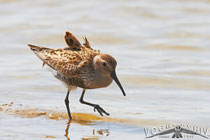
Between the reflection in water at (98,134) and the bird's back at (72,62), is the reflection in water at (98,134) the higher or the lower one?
the lower one

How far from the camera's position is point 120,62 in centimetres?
1224

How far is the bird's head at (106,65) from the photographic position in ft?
25.4

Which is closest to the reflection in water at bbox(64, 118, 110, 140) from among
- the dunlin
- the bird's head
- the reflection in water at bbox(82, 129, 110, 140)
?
the reflection in water at bbox(82, 129, 110, 140)

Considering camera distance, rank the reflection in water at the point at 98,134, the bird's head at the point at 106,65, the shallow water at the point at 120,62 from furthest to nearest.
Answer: the shallow water at the point at 120,62, the bird's head at the point at 106,65, the reflection in water at the point at 98,134

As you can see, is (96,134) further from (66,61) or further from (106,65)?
(66,61)

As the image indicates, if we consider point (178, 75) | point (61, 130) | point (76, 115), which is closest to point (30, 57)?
point (178, 75)

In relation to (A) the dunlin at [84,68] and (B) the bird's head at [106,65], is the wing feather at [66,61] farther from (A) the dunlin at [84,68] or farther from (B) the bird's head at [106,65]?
(B) the bird's head at [106,65]

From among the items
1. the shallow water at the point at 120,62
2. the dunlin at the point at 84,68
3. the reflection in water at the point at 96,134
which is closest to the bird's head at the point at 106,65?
the dunlin at the point at 84,68

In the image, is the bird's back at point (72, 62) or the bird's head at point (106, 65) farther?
the bird's back at point (72, 62)

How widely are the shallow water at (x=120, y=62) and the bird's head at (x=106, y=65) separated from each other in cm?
77

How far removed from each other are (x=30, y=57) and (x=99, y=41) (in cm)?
243

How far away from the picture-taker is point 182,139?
22.8 ft

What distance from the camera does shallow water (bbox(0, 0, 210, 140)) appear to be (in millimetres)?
7953

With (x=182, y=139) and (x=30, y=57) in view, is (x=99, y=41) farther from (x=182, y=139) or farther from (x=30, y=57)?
(x=182, y=139)
